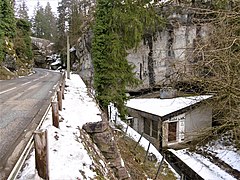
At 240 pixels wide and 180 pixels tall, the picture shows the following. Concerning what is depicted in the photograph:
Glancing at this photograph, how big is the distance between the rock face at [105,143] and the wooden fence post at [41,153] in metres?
3.14

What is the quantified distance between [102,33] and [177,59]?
10557 mm

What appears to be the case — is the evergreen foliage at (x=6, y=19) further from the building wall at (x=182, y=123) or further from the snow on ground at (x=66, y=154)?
the snow on ground at (x=66, y=154)

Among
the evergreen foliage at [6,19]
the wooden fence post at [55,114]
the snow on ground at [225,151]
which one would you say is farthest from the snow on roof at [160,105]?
the evergreen foliage at [6,19]

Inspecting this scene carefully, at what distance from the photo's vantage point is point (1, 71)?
28.1 meters

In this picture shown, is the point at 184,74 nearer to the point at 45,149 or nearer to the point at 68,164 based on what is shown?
the point at 68,164

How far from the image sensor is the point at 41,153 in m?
3.75

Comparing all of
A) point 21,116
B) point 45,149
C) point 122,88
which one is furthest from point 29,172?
point 122,88

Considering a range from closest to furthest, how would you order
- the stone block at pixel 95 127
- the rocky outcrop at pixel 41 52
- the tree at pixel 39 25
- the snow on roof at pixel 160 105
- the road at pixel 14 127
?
the road at pixel 14 127 → the stone block at pixel 95 127 → the snow on roof at pixel 160 105 → the rocky outcrop at pixel 41 52 → the tree at pixel 39 25

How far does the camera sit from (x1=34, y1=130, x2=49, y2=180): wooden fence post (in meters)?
3.64

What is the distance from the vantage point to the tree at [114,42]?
51.7 ft

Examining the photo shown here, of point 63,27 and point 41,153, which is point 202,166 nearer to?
point 41,153

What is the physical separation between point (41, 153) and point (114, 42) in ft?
40.6

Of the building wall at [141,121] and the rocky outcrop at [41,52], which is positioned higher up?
the rocky outcrop at [41,52]

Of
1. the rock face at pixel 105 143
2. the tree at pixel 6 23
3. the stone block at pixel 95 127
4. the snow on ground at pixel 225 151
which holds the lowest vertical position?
the snow on ground at pixel 225 151
